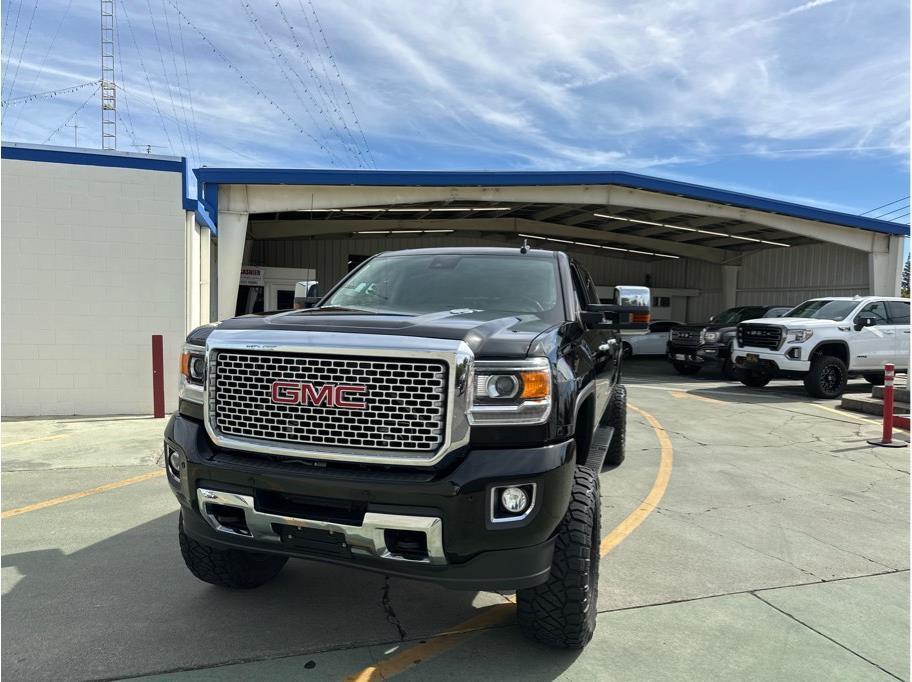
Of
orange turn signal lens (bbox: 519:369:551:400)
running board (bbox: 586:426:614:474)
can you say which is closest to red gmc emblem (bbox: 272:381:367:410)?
orange turn signal lens (bbox: 519:369:551:400)

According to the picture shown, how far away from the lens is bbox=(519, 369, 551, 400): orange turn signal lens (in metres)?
2.61

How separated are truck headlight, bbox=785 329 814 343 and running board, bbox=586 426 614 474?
9.59 metres

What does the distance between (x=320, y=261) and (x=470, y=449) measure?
27.1 metres

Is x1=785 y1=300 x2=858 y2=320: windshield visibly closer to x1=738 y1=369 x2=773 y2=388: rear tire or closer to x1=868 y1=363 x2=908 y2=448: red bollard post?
x1=738 y1=369 x2=773 y2=388: rear tire

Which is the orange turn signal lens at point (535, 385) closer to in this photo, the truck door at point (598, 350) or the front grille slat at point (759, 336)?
the truck door at point (598, 350)

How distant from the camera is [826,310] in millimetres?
13398

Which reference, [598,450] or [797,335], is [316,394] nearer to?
[598,450]

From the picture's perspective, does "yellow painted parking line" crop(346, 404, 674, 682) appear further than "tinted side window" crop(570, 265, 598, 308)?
No

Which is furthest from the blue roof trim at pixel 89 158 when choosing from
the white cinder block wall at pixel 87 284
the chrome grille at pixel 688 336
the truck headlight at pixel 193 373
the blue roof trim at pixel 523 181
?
the chrome grille at pixel 688 336

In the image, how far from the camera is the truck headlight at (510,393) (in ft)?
8.45

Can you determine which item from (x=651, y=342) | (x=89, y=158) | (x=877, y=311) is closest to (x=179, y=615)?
(x=89, y=158)

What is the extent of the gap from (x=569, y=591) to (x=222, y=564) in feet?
6.13

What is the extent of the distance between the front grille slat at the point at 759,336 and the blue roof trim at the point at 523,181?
229 inches

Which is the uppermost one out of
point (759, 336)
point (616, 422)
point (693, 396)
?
point (759, 336)
